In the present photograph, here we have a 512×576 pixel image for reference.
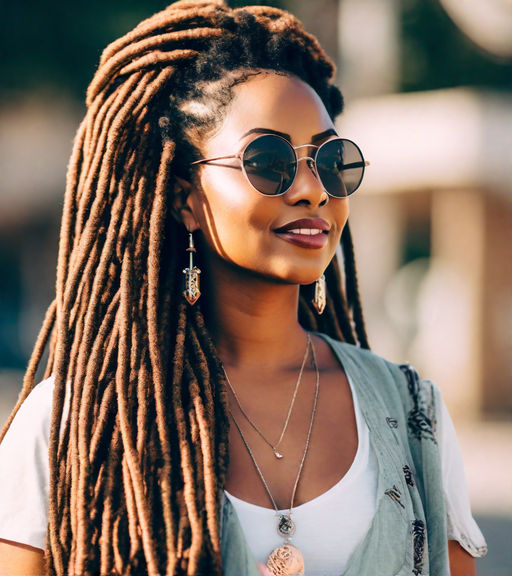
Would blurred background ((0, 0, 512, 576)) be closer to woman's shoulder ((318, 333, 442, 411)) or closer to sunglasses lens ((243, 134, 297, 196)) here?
woman's shoulder ((318, 333, 442, 411))

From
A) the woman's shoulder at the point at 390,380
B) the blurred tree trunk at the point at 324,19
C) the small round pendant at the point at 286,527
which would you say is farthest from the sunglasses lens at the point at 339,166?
the blurred tree trunk at the point at 324,19

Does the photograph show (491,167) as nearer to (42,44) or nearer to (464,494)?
(42,44)

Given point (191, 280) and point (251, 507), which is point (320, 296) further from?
point (251, 507)

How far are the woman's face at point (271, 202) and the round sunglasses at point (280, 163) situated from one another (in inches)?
0.7

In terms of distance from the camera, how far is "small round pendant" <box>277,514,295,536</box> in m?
2.09

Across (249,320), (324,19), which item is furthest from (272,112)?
(324,19)

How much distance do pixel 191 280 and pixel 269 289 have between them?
0.80 ft

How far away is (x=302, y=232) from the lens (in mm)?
2299

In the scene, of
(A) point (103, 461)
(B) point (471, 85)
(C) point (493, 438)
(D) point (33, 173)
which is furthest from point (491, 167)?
(A) point (103, 461)

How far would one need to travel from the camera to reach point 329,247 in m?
2.39

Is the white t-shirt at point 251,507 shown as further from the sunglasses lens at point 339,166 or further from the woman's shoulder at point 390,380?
the sunglasses lens at point 339,166

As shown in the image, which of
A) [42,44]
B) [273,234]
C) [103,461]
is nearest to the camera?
[103,461]

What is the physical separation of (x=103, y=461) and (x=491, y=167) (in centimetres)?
856

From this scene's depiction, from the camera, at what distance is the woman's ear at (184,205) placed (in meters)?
2.48
